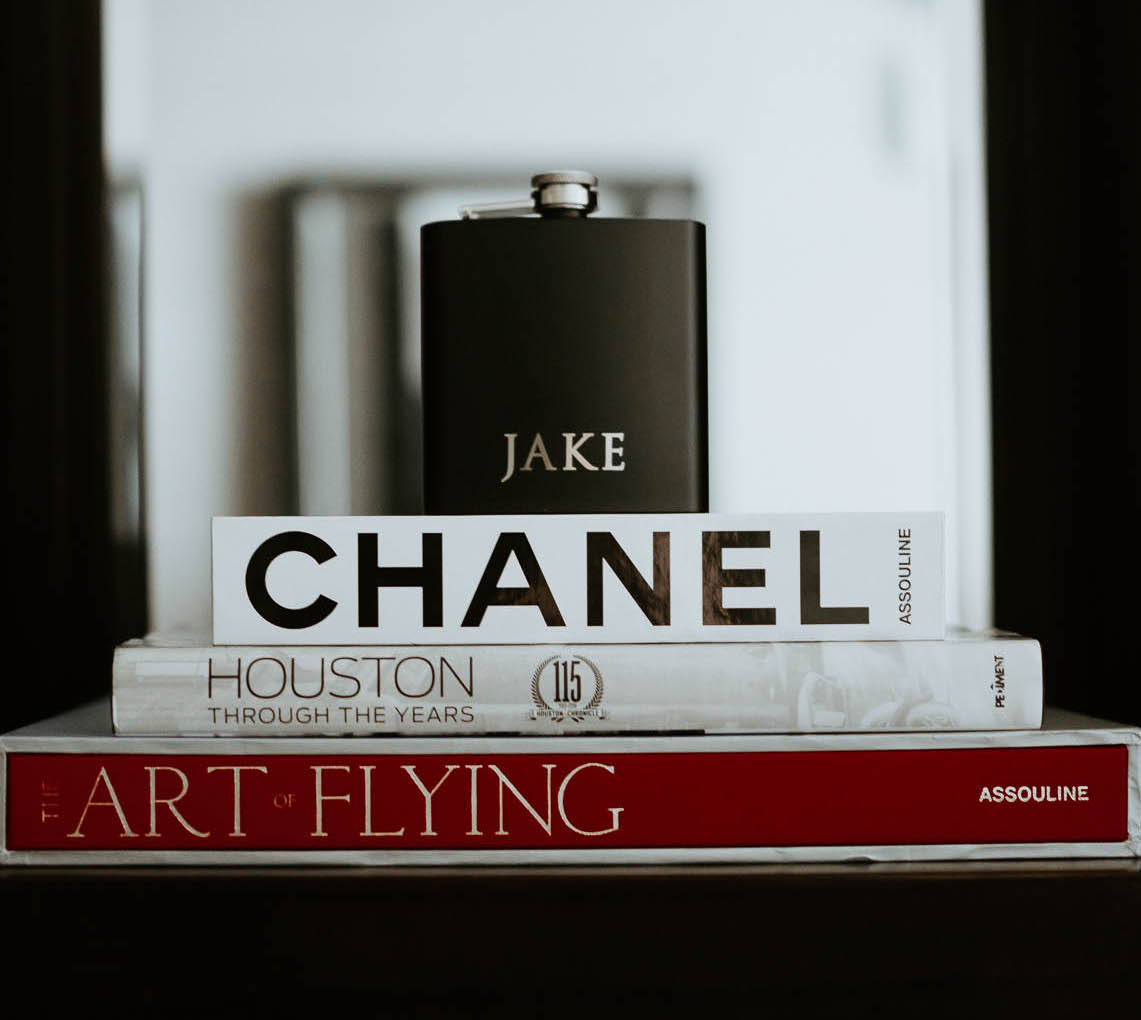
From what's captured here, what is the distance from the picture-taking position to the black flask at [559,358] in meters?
0.52

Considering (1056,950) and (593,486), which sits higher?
(593,486)

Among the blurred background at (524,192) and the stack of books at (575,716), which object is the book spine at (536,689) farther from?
the blurred background at (524,192)

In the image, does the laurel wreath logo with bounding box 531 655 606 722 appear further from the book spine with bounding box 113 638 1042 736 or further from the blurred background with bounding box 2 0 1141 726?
the blurred background with bounding box 2 0 1141 726

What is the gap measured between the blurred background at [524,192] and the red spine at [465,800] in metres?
0.25

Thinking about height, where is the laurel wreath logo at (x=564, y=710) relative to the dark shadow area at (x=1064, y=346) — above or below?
below

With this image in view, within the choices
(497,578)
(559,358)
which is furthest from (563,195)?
(497,578)

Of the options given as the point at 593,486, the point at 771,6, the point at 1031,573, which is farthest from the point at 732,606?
the point at 771,6

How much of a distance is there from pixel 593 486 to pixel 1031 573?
1.03 feet

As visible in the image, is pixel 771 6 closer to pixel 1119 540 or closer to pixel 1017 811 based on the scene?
pixel 1119 540

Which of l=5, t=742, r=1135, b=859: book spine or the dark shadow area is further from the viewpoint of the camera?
the dark shadow area

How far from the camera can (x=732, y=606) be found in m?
0.46

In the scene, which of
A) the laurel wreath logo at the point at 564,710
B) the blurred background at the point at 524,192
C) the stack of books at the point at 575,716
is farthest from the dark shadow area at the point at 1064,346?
the laurel wreath logo at the point at 564,710

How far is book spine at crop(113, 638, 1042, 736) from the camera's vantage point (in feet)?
1.50

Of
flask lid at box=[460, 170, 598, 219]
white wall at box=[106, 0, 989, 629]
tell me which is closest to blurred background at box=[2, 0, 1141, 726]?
white wall at box=[106, 0, 989, 629]
